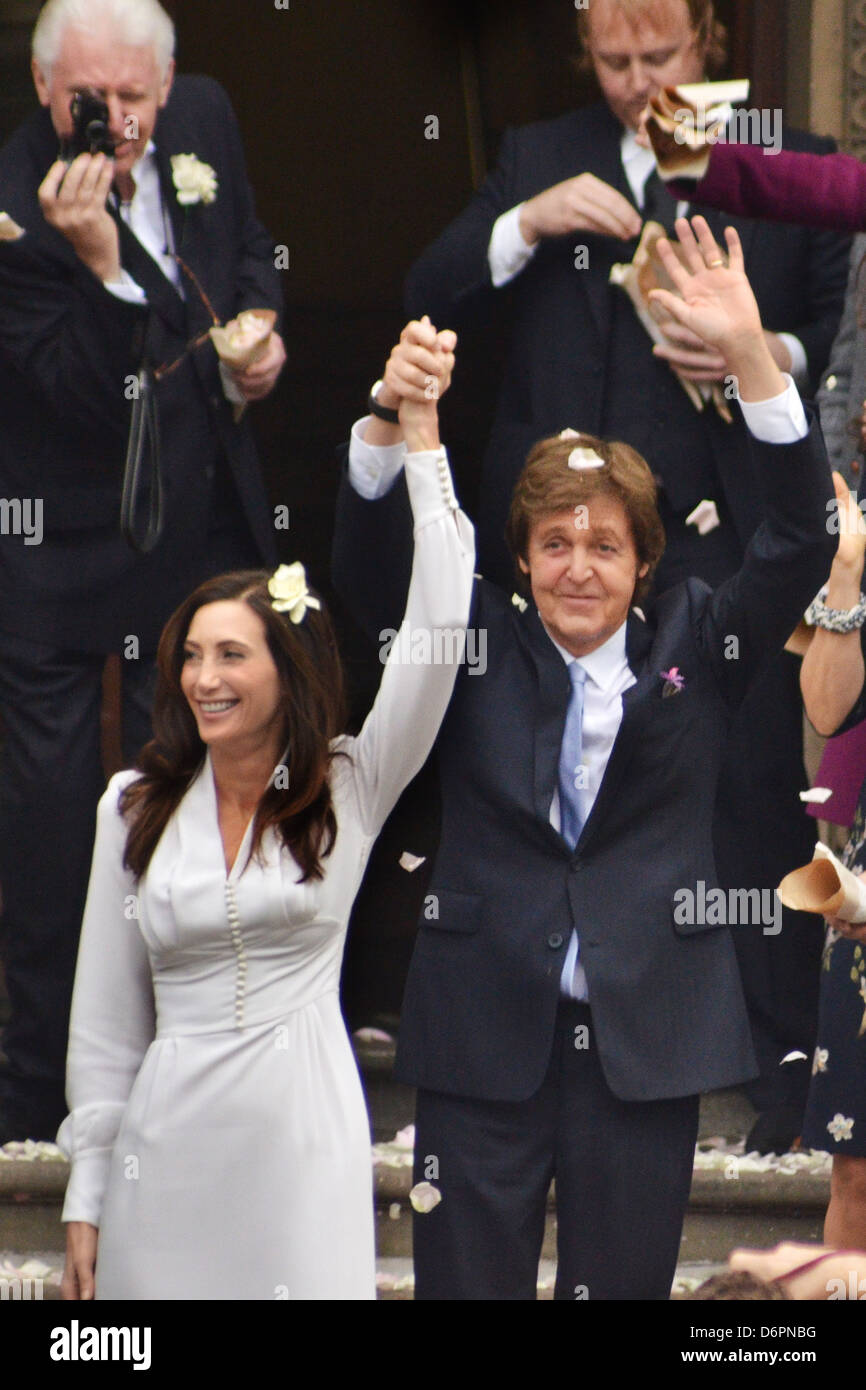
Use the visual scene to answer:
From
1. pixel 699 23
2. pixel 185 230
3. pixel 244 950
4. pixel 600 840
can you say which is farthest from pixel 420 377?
pixel 699 23

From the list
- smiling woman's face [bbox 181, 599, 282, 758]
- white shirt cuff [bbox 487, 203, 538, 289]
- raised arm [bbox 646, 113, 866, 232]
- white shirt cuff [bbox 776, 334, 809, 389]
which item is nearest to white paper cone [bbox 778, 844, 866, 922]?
smiling woman's face [bbox 181, 599, 282, 758]

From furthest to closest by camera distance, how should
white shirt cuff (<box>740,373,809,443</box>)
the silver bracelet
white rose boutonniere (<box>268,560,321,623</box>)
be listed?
the silver bracelet
white rose boutonniere (<box>268,560,321,623</box>)
white shirt cuff (<box>740,373,809,443</box>)

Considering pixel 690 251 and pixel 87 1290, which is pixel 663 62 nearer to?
pixel 690 251

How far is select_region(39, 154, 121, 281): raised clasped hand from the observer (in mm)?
4504

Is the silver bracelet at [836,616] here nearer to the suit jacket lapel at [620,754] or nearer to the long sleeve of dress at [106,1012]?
the suit jacket lapel at [620,754]

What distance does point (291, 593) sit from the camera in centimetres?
387

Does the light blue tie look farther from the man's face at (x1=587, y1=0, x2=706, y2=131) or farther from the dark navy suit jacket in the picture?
the man's face at (x1=587, y1=0, x2=706, y2=131)

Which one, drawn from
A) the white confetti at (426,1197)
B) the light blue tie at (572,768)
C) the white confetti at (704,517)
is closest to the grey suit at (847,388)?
the white confetti at (704,517)

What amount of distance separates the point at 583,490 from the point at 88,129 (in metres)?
1.32

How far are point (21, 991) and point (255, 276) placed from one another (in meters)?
1.49

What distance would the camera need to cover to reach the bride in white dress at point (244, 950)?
369cm

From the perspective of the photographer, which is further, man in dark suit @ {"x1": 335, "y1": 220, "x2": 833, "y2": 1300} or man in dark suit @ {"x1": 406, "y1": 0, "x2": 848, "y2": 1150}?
man in dark suit @ {"x1": 406, "y1": 0, "x2": 848, "y2": 1150}

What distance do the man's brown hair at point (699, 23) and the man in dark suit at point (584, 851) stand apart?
3.16 ft

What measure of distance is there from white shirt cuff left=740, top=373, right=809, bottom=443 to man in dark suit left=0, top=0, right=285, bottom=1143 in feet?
4.20
